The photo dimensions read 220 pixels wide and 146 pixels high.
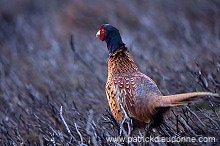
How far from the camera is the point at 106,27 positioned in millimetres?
3416

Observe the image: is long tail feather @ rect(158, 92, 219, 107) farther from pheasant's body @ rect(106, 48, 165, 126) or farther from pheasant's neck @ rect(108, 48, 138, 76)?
pheasant's neck @ rect(108, 48, 138, 76)

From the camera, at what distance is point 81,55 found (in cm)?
666

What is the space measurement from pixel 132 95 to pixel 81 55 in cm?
391

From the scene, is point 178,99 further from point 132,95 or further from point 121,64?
point 121,64

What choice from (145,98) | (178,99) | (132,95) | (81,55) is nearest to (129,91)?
(132,95)

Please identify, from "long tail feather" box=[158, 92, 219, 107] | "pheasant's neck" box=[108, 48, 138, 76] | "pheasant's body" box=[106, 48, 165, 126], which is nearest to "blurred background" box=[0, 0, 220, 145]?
"pheasant's body" box=[106, 48, 165, 126]

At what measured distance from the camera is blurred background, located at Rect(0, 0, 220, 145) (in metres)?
3.86

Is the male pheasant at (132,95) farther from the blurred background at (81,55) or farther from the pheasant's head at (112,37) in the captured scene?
the blurred background at (81,55)

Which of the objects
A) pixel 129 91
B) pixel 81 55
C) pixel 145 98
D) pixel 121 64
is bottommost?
pixel 145 98

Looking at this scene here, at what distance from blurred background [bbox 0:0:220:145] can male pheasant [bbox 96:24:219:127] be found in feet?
1.13

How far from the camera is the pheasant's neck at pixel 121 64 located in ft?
10.4

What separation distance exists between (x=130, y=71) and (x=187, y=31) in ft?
13.0

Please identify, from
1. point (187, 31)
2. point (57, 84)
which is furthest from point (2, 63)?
point (187, 31)

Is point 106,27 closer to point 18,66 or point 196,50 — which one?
point 196,50
